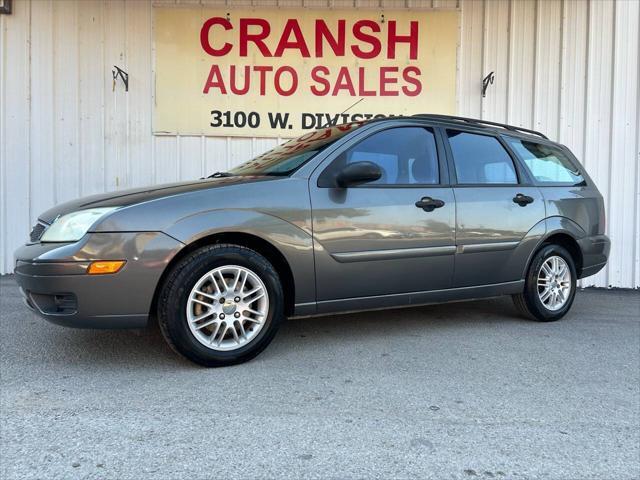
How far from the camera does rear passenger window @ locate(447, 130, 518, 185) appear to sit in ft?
13.1

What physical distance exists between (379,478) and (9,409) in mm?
1876

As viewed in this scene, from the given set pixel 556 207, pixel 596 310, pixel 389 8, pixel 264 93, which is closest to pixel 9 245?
pixel 264 93

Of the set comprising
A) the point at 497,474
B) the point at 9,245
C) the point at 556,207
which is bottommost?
the point at 497,474

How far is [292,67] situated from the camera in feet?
20.9

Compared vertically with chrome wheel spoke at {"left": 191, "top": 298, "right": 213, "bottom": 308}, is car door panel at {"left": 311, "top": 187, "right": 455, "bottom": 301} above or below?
above

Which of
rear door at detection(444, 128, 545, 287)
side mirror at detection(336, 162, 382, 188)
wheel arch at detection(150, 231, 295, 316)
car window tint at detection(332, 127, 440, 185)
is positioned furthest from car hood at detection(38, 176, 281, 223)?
rear door at detection(444, 128, 545, 287)

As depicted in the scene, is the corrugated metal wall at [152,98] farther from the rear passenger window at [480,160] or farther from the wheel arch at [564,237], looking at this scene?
the rear passenger window at [480,160]

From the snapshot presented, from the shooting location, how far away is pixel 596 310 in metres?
5.17

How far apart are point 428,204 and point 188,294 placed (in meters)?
1.84

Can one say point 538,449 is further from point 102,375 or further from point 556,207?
point 556,207

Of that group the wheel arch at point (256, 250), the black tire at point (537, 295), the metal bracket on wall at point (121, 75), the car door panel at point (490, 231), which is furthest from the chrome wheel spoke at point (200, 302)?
the metal bracket on wall at point (121, 75)

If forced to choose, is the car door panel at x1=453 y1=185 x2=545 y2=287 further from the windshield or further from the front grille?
the front grille

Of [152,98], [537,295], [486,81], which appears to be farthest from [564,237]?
[152,98]

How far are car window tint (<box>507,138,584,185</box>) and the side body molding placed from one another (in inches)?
89.6
